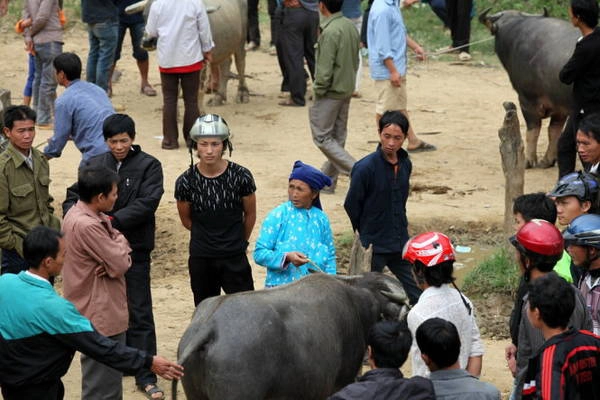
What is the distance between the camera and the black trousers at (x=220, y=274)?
24.2 ft

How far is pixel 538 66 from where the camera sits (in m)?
12.6

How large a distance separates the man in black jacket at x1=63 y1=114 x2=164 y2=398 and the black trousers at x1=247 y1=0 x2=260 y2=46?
435 inches

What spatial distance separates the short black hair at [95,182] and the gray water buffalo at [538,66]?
7.16 metres

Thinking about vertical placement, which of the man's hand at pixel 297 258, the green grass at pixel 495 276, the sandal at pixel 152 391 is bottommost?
the sandal at pixel 152 391

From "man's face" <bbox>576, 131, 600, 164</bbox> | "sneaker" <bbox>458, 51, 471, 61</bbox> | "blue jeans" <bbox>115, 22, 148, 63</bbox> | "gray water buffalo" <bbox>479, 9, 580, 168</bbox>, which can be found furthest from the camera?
Result: "sneaker" <bbox>458, 51, 471, 61</bbox>

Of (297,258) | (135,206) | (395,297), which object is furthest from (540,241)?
(135,206)

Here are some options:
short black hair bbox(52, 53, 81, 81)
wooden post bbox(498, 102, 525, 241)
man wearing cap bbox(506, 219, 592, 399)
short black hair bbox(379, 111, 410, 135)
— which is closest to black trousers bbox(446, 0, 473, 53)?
wooden post bbox(498, 102, 525, 241)

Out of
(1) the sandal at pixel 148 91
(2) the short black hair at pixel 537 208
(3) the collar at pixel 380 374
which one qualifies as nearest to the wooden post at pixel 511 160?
(2) the short black hair at pixel 537 208

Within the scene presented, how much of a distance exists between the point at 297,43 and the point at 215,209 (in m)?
8.07

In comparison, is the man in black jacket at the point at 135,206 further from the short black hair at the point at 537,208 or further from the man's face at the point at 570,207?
the man's face at the point at 570,207

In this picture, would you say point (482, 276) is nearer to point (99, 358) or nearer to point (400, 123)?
point (400, 123)

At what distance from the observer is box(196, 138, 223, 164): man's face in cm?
711

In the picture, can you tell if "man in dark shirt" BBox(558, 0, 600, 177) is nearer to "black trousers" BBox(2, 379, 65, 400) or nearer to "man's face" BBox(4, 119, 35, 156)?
"man's face" BBox(4, 119, 35, 156)

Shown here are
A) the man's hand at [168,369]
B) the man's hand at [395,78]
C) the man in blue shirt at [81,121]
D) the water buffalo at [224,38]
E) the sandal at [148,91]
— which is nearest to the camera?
the man's hand at [168,369]
